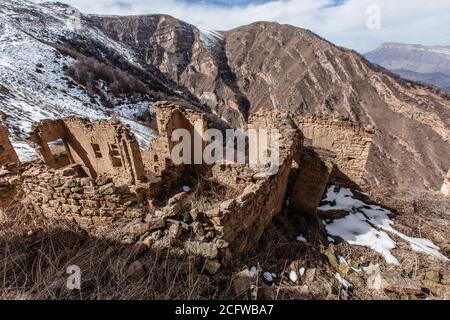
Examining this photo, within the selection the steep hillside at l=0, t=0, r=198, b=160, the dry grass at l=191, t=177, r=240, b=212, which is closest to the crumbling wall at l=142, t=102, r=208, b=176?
the dry grass at l=191, t=177, r=240, b=212

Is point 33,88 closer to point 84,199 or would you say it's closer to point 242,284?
point 84,199

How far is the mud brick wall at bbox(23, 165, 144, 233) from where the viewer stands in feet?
12.2

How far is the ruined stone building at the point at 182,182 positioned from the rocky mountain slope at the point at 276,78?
2112 millimetres

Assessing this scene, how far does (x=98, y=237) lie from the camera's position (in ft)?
10.8

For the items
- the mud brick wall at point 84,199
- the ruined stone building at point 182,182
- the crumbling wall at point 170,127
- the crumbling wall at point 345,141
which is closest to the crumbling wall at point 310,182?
the ruined stone building at point 182,182

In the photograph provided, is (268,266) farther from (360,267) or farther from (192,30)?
(192,30)

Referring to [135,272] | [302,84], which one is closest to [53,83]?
[135,272]

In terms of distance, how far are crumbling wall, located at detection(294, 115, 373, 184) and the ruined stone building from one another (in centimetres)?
3

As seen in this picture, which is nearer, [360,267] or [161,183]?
[360,267]

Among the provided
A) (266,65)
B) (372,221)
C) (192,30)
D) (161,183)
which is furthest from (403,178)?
(192,30)

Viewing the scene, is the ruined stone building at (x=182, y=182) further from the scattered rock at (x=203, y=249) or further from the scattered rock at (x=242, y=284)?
the scattered rock at (x=242, y=284)

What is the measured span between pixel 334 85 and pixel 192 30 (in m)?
63.6

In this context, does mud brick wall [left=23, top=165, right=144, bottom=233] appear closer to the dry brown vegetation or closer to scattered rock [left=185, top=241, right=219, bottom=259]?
the dry brown vegetation

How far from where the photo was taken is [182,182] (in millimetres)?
7719
